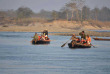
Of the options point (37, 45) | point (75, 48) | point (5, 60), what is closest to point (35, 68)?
point (5, 60)

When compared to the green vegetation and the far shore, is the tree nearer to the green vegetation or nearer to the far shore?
the green vegetation

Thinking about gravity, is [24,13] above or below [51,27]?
above

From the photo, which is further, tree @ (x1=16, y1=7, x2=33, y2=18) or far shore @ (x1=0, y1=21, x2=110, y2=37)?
tree @ (x1=16, y1=7, x2=33, y2=18)

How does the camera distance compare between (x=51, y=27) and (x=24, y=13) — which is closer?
(x=51, y=27)

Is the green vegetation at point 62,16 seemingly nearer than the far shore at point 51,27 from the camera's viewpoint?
No

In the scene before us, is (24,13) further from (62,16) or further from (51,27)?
(51,27)

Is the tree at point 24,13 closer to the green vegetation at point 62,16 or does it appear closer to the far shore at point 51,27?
the green vegetation at point 62,16

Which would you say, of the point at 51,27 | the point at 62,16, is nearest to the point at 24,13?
the point at 62,16

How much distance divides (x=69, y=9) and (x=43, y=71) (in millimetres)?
105889

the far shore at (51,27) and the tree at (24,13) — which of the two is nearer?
the far shore at (51,27)

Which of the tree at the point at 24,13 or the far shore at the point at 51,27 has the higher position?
the tree at the point at 24,13

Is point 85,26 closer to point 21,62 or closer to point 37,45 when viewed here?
point 37,45

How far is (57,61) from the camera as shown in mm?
26250

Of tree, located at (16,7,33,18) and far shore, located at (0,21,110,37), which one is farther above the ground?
tree, located at (16,7,33,18)
